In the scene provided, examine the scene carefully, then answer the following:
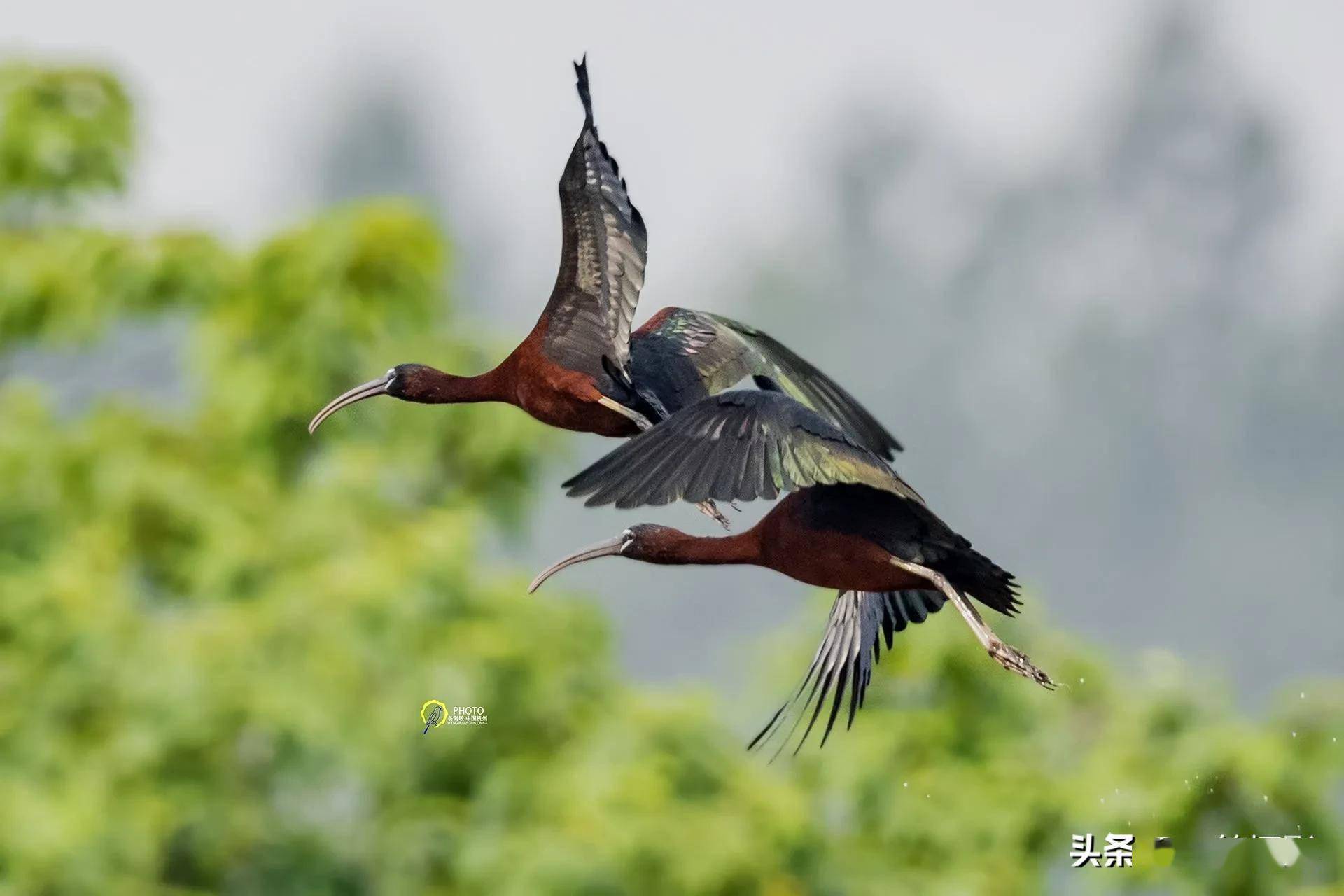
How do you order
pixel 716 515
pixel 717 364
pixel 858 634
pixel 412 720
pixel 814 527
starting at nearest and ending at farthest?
pixel 814 527, pixel 716 515, pixel 858 634, pixel 717 364, pixel 412 720

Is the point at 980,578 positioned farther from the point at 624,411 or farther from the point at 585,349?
the point at 585,349

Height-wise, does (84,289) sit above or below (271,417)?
above

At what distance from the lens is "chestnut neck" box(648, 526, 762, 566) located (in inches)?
137

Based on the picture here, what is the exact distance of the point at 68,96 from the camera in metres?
15.4

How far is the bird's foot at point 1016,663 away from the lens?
2.99 m

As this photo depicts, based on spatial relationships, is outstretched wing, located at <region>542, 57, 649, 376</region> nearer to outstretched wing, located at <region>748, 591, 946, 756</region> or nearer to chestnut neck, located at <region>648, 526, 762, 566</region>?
chestnut neck, located at <region>648, 526, 762, 566</region>

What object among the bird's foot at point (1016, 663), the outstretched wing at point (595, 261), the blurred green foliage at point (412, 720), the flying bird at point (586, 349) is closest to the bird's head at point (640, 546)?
the flying bird at point (586, 349)

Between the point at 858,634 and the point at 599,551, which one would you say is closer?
the point at 599,551

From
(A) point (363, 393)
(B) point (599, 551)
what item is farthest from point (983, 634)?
(A) point (363, 393)

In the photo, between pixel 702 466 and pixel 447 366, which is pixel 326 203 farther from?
pixel 702 466

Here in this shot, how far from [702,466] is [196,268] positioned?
1087 centimetres

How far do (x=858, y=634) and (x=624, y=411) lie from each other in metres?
0.64

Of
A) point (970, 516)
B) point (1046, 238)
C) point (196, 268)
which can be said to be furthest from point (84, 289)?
point (1046, 238)

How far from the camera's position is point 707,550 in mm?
3537
